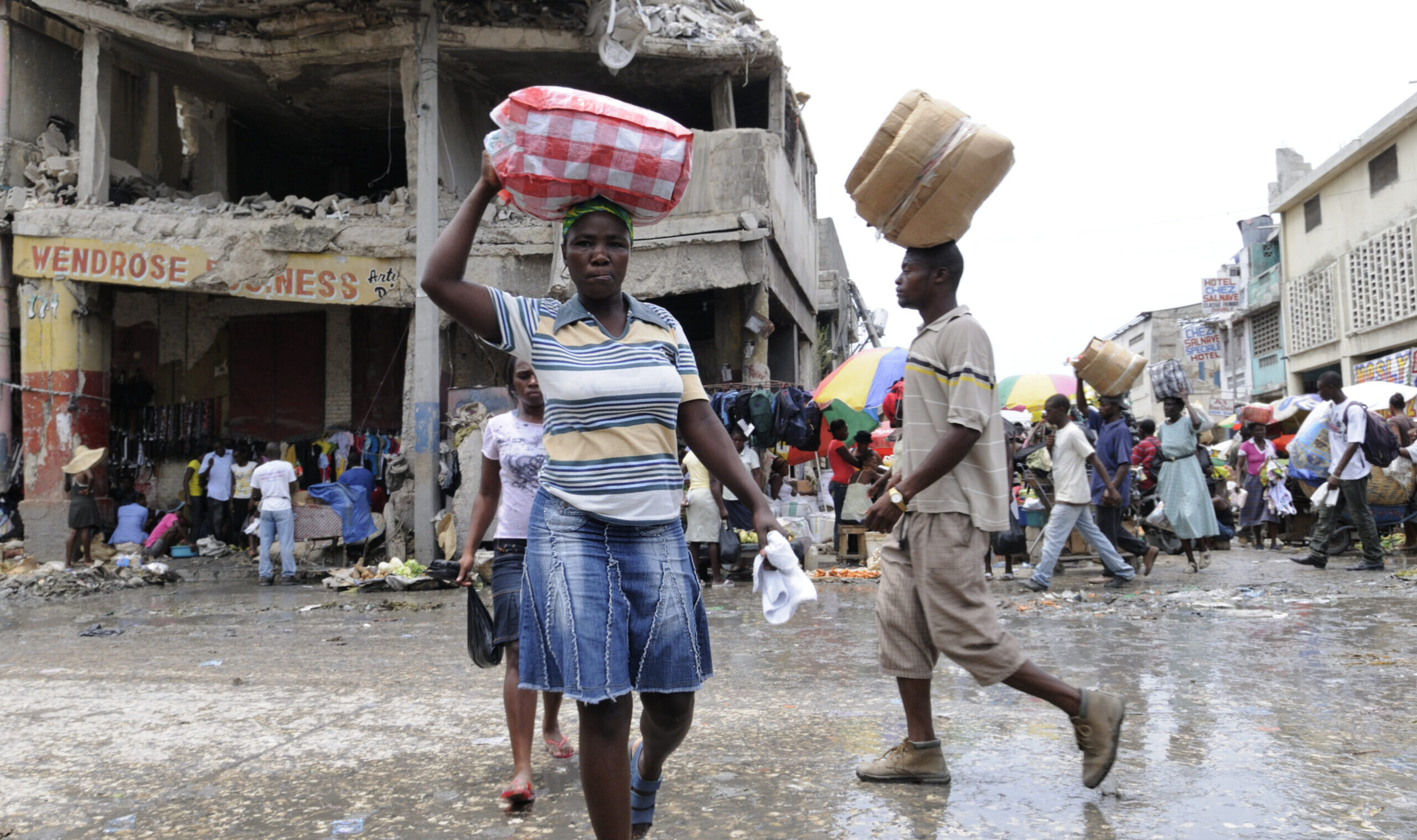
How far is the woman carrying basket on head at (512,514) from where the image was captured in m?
3.61

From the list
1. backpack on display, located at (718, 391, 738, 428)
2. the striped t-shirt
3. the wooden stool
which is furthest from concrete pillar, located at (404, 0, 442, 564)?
the striped t-shirt

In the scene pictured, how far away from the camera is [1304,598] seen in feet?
25.7

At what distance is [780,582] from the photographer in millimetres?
2475

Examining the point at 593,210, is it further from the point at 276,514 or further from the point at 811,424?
the point at 276,514

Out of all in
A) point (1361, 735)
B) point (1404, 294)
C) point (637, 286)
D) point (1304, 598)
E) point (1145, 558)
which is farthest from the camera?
point (1404, 294)

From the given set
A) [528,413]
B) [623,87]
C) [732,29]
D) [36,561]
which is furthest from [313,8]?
[528,413]

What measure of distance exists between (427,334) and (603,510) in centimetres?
1086

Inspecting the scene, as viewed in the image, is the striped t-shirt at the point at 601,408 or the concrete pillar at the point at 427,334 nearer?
the striped t-shirt at the point at 601,408

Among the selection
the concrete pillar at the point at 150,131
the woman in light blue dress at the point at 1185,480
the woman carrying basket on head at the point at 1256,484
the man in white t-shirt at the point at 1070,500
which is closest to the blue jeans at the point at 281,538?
the concrete pillar at the point at 150,131

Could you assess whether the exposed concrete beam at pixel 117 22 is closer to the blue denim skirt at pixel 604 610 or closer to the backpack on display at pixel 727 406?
the backpack on display at pixel 727 406

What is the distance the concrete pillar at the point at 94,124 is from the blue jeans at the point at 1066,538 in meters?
13.2

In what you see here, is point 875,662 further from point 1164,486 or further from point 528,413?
point 1164,486

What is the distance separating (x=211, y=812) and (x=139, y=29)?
13874 millimetres

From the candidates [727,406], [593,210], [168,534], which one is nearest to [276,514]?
[168,534]
